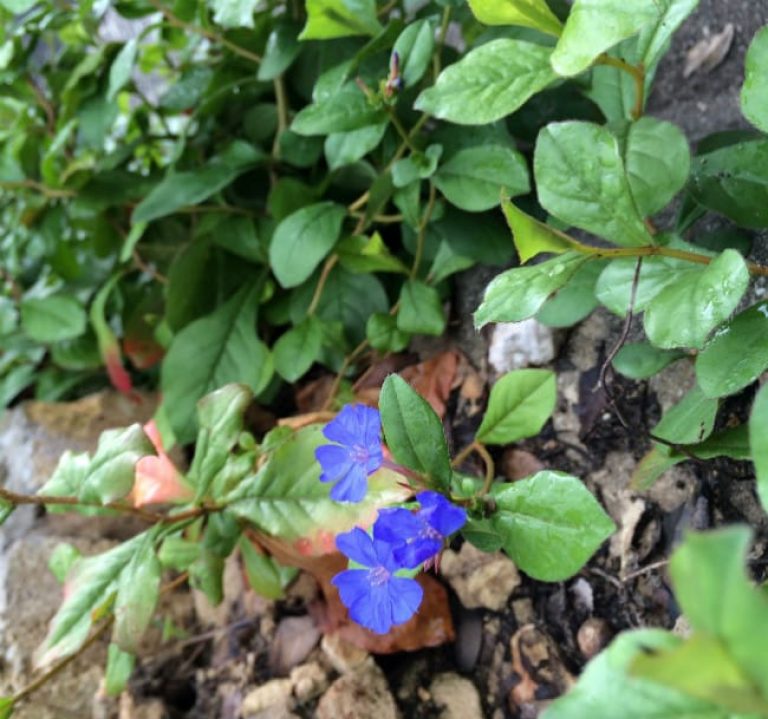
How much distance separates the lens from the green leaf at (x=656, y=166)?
83 cm

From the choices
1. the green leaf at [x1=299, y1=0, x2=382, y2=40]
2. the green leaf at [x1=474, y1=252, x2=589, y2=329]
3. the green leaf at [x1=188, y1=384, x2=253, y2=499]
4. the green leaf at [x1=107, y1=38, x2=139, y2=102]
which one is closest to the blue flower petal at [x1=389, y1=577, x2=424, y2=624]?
the green leaf at [x1=474, y1=252, x2=589, y2=329]

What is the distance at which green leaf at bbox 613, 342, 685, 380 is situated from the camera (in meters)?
0.86

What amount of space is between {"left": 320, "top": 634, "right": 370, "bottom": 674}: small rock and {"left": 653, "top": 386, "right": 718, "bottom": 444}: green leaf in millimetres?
475

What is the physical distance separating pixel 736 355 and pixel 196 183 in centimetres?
87

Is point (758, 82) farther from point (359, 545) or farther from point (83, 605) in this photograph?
point (83, 605)

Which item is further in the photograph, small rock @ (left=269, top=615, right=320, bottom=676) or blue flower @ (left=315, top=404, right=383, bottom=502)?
small rock @ (left=269, top=615, right=320, bottom=676)

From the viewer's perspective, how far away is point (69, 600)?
0.98m

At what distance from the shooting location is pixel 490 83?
0.83 m

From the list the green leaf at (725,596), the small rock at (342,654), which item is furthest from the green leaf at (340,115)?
the green leaf at (725,596)

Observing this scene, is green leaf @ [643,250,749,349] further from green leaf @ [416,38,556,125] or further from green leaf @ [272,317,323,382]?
green leaf @ [272,317,323,382]

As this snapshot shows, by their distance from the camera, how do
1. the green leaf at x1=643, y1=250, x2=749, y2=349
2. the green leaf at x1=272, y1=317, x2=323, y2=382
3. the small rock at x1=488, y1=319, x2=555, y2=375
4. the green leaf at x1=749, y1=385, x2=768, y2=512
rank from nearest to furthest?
the green leaf at x1=749, y1=385, x2=768, y2=512
the green leaf at x1=643, y1=250, x2=749, y2=349
the small rock at x1=488, y1=319, x2=555, y2=375
the green leaf at x1=272, y1=317, x2=323, y2=382

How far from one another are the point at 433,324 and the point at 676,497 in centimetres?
40

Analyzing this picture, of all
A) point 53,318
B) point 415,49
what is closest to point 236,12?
point 415,49

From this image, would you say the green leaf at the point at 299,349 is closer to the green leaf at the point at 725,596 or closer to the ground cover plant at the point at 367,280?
the ground cover plant at the point at 367,280
